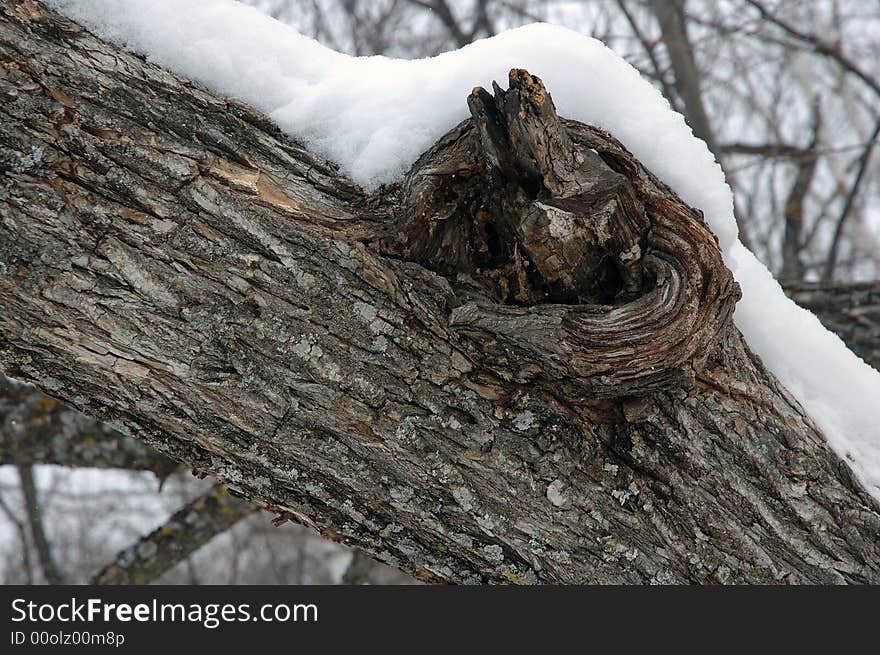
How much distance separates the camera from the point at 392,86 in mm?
1561

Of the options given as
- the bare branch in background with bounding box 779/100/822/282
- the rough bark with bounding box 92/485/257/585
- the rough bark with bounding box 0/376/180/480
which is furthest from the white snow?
the bare branch in background with bounding box 779/100/822/282

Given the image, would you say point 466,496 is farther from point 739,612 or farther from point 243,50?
point 243,50

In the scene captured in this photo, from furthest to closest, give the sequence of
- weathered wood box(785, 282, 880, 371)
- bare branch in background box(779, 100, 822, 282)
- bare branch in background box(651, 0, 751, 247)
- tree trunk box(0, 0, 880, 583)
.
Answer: bare branch in background box(779, 100, 822, 282)
bare branch in background box(651, 0, 751, 247)
weathered wood box(785, 282, 880, 371)
tree trunk box(0, 0, 880, 583)

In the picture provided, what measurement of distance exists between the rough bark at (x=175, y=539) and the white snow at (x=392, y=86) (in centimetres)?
219

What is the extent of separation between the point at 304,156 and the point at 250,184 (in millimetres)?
141

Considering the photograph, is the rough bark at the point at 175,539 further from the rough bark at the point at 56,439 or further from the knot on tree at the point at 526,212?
the knot on tree at the point at 526,212

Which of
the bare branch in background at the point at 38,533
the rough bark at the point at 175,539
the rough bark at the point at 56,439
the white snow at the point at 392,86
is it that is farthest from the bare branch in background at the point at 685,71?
the bare branch in background at the point at 38,533

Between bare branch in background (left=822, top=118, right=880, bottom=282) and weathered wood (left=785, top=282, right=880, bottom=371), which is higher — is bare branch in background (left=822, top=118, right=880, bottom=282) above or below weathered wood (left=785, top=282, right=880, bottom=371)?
above

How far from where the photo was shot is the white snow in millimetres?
1438

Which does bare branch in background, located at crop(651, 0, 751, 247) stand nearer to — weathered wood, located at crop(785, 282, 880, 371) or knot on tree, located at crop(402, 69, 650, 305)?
weathered wood, located at crop(785, 282, 880, 371)

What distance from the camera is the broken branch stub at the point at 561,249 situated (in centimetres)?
127

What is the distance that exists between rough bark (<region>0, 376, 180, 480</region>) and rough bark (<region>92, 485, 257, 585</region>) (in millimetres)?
297

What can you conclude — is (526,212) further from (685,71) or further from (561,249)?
(685,71)

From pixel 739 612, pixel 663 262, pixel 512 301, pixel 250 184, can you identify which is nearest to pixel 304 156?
pixel 250 184
